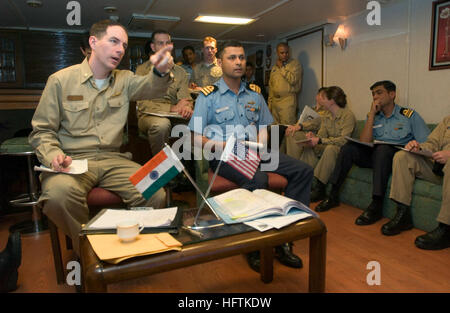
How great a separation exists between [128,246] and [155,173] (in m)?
0.32

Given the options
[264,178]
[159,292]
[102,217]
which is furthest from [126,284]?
[264,178]

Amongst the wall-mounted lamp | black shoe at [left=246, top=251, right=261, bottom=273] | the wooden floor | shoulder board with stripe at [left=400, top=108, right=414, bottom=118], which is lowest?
the wooden floor

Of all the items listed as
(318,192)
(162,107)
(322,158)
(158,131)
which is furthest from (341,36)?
(158,131)

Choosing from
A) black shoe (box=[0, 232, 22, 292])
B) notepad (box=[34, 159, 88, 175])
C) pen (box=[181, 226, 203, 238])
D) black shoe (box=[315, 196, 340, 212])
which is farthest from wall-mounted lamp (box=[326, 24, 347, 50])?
black shoe (box=[0, 232, 22, 292])

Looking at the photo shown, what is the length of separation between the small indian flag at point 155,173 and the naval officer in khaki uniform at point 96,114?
591 mm

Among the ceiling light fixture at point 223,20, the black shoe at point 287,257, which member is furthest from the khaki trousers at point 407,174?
the ceiling light fixture at point 223,20

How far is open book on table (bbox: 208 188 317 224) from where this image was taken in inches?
50.7

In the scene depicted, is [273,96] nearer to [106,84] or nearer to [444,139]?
[444,139]

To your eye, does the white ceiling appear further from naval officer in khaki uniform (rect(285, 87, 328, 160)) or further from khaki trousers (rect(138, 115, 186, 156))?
khaki trousers (rect(138, 115, 186, 156))

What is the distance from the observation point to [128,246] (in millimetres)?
1043

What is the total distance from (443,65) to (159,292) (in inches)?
136

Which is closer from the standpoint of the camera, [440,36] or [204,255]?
[204,255]

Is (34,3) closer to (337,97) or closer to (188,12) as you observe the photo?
(188,12)

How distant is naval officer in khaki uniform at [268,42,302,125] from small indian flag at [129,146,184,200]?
173 inches
